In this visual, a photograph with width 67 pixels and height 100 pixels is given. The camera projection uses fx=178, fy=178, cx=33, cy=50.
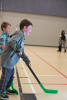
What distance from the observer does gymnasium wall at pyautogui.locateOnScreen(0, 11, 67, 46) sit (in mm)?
16859

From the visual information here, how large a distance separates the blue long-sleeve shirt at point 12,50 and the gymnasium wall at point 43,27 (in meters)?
14.4

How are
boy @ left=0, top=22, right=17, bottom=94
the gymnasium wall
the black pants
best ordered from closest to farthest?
the black pants < boy @ left=0, top=22, right=17, bottom=94 < the gymnasium wall

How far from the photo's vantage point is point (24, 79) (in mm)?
3998

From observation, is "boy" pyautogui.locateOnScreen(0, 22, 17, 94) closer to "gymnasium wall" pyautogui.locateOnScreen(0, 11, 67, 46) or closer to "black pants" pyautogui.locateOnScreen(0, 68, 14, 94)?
"black pants" pyautogui.locateOnScreen(0, 68, 14, 94)

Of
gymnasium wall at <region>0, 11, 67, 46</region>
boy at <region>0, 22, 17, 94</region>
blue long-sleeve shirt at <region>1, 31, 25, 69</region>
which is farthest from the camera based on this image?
gymnasium wall at <region>0, 11, 67, 46</region>

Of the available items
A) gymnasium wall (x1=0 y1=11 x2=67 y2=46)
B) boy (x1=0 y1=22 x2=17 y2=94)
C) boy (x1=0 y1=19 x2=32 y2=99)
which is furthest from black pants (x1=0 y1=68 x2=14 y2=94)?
gymnasium wall (x1=0 y1=11 x2=67 y2=46)

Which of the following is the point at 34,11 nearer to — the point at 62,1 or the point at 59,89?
the point at 62,1

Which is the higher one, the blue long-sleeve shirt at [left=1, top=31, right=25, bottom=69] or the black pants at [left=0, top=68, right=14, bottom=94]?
the blue long-sleeve shirt at [left=1, top=31, right=25, bottom=69]

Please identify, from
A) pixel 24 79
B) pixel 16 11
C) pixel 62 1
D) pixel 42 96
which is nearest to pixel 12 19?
pixel 16 11

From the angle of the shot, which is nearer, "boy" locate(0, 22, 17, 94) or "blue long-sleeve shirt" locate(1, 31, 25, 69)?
"blue long-sleeve shirt" locate(1, 31, 25, 69)

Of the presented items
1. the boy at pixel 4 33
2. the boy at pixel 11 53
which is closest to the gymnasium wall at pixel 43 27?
the boy at pixel 4 33

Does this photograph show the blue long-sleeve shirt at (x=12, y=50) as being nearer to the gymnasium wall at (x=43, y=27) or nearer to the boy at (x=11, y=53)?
the boy at (x=11, y=53)

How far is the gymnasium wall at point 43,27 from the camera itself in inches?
664

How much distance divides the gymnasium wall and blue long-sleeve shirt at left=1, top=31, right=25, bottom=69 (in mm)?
14373
